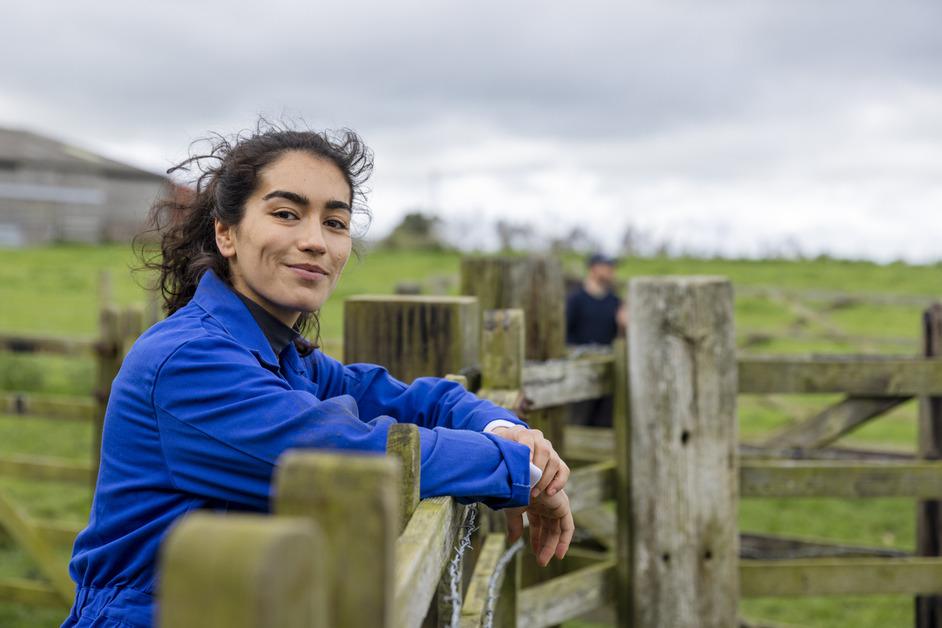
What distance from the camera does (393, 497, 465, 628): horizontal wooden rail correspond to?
1104 millimetres

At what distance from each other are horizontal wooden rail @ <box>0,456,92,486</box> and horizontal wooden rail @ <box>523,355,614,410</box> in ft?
10.8

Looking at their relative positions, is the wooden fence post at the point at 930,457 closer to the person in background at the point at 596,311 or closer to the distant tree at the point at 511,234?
the person in background at the point at 596,311

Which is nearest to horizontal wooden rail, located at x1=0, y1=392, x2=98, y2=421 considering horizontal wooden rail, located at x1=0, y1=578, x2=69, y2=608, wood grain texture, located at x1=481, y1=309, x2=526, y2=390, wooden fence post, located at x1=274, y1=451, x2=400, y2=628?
horizontal wooden rail, located at x1=0, y1=578, x2=69, y2=608

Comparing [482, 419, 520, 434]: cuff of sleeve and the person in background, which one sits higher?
the person in background

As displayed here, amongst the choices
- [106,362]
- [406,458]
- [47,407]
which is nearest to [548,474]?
[406,458]

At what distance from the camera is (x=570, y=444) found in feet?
18.1

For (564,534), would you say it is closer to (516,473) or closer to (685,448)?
(516,473)

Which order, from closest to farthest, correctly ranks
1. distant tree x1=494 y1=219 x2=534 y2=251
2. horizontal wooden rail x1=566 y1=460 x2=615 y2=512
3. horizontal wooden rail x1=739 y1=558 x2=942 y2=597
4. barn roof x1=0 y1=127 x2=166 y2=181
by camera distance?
1. horizontal wooden rail x1=566 y1=460 x2=615 y2=512
2. horizontal wooden rail x1=739 y1=558 x2=942 y2=597
3. distant tree x1=494 y1=219 x2=534 y2=251
4. barn roof x1=0 y1=127 x2=166 y2=181

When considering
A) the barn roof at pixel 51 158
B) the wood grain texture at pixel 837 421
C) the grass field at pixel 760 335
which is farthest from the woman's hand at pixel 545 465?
the barn roof at pixel 51 158

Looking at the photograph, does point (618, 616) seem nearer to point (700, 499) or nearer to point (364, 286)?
point (700, 499)

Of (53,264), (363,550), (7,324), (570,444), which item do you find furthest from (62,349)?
(53,264)

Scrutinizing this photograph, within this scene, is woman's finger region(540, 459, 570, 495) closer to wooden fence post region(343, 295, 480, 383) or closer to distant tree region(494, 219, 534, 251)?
wooden fence post region(343, 295, 480, 383)

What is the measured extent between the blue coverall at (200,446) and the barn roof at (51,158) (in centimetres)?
4133

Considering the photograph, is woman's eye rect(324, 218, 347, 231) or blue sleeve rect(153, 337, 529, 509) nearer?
blue sleeve rect(153, 337, 529, 509)
